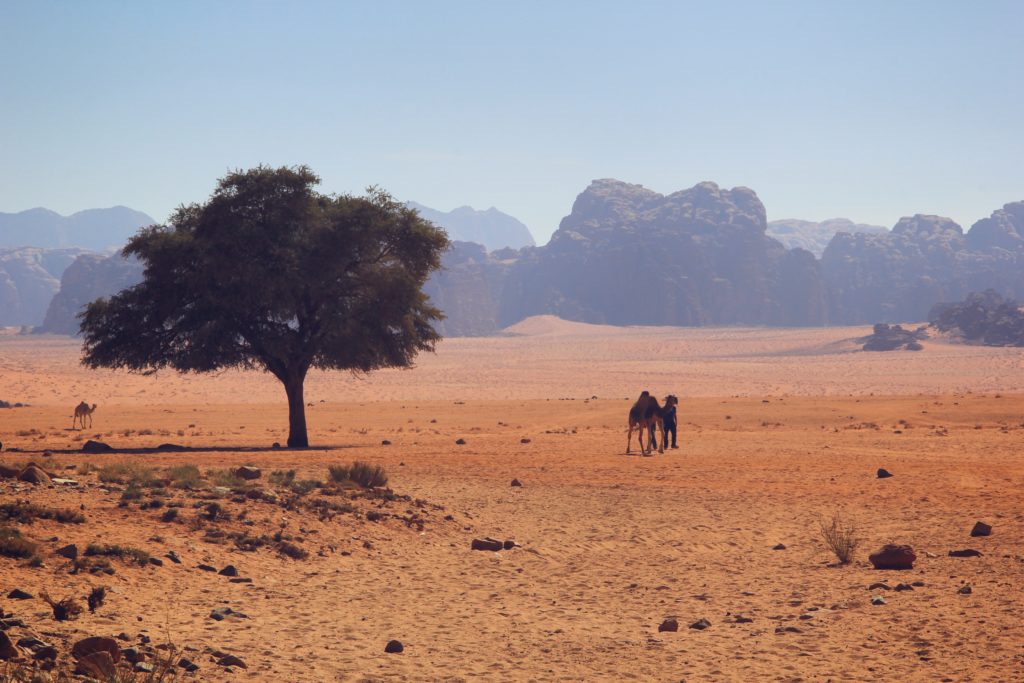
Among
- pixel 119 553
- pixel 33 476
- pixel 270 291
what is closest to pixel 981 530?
pixel 119 553

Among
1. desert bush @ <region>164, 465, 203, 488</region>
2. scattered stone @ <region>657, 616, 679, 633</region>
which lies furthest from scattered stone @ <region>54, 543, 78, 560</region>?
scattered stone @ <region>657, 616, 679, 633</region>

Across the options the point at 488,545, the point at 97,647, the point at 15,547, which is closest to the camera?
the point at 97,647

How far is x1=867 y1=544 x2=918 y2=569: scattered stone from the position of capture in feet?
45.7

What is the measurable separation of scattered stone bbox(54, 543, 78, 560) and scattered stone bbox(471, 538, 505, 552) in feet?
19.5

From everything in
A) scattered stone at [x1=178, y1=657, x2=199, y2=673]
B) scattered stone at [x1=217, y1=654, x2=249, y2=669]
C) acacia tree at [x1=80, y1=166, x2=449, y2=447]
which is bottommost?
scattered stone at [x1=217, y1=654, x2=249, y2=669]

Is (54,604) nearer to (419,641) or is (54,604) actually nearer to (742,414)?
(419,641)

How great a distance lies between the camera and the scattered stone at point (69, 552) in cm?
1192

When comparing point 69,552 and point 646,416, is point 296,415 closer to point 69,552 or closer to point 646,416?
point 646,416

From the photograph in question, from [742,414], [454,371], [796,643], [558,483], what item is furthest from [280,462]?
[454,371]

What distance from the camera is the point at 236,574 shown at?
1294cm

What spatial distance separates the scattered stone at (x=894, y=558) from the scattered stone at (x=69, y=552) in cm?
1025

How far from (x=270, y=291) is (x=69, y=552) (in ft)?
62.6

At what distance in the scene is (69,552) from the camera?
11.9 meters

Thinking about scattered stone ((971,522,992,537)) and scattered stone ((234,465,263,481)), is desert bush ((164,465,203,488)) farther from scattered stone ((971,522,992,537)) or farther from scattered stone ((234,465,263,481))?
scattered stone ((971,522,992,537))
